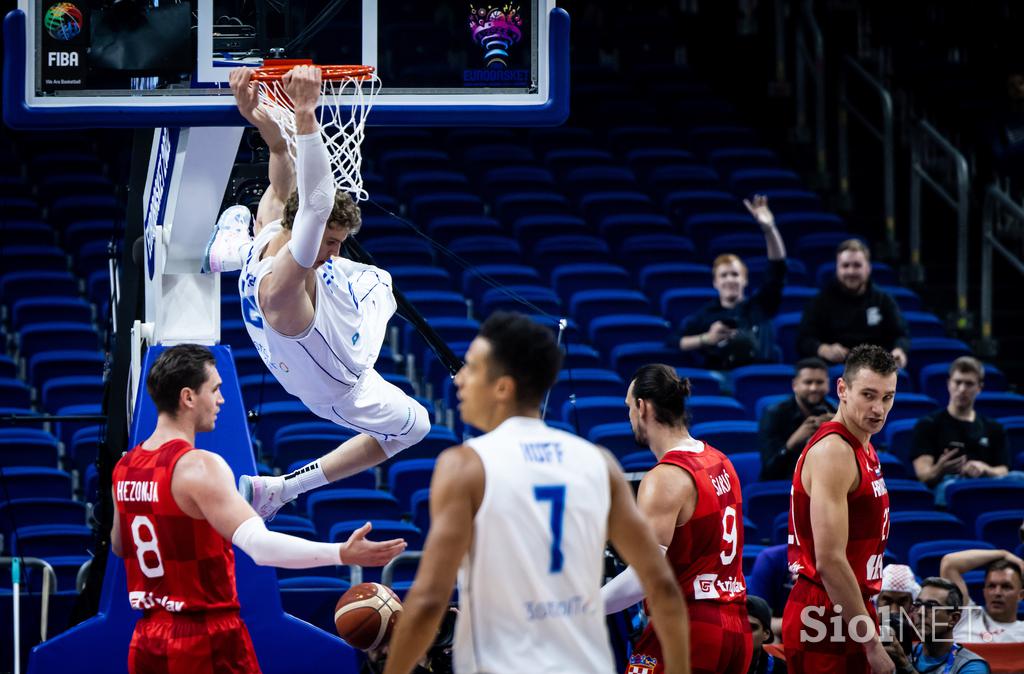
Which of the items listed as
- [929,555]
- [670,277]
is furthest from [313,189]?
[670,277]

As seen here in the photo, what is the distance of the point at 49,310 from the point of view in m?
11.9

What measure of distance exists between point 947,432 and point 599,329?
2896mm

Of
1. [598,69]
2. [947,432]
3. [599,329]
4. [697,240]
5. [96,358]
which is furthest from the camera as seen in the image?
[598,69]

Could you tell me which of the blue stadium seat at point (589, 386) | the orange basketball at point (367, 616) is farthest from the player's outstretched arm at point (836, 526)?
the blue stadium seat at point (589, 386)

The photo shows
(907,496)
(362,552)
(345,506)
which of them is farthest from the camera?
(907,496)

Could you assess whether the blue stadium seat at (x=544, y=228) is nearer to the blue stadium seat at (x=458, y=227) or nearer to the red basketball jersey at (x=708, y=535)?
the blue stadium seat at (x=458, y=227)

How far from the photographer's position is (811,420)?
31.6 feet

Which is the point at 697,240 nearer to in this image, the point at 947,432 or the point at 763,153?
the point at 763,153

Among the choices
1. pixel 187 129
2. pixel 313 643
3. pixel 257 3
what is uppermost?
pixel 257 3

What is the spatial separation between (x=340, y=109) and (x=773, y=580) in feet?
11.3

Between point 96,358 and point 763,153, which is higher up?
point 763,153

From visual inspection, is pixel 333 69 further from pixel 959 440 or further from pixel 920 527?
pixel 959 440

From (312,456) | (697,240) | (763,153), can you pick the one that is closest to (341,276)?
(312,456)

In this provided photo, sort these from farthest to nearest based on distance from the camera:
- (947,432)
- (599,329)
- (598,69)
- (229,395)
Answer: (598,69) → (599,329) → (947,432) → (229,395)
